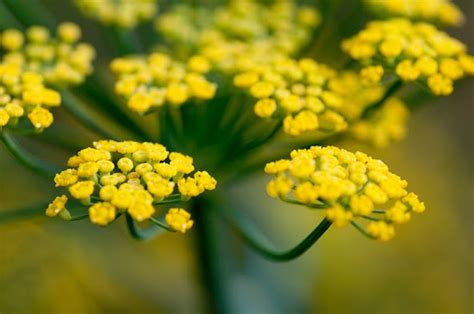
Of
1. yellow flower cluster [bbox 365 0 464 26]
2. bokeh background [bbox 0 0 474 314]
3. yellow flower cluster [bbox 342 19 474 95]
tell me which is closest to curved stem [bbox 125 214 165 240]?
bokeh background [bbox 0 0 474 314]

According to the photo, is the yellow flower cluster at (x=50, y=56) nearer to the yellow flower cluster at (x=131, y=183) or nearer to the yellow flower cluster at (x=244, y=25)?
the yellow flower cluster at (x=244, y=25)

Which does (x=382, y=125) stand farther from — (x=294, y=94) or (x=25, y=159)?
(x=25, y=159)

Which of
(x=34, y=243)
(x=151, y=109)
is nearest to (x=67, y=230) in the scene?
(x=34, y=243)

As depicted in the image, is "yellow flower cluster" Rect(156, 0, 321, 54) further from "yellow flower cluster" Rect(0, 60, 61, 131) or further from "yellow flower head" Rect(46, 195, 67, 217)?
"yellow flower head" Rect(46, 195, 67, 217)

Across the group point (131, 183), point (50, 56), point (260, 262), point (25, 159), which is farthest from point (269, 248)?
point (260, 262)

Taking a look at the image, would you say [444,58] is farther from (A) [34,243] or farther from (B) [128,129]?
(A) [34,243]

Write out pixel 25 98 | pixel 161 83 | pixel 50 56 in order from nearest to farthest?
pixel 25 98 → pixel 161 83 → pixel 50 56

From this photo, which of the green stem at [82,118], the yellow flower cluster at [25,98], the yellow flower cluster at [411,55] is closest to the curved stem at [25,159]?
the yellow flower cluster at [25,98]
